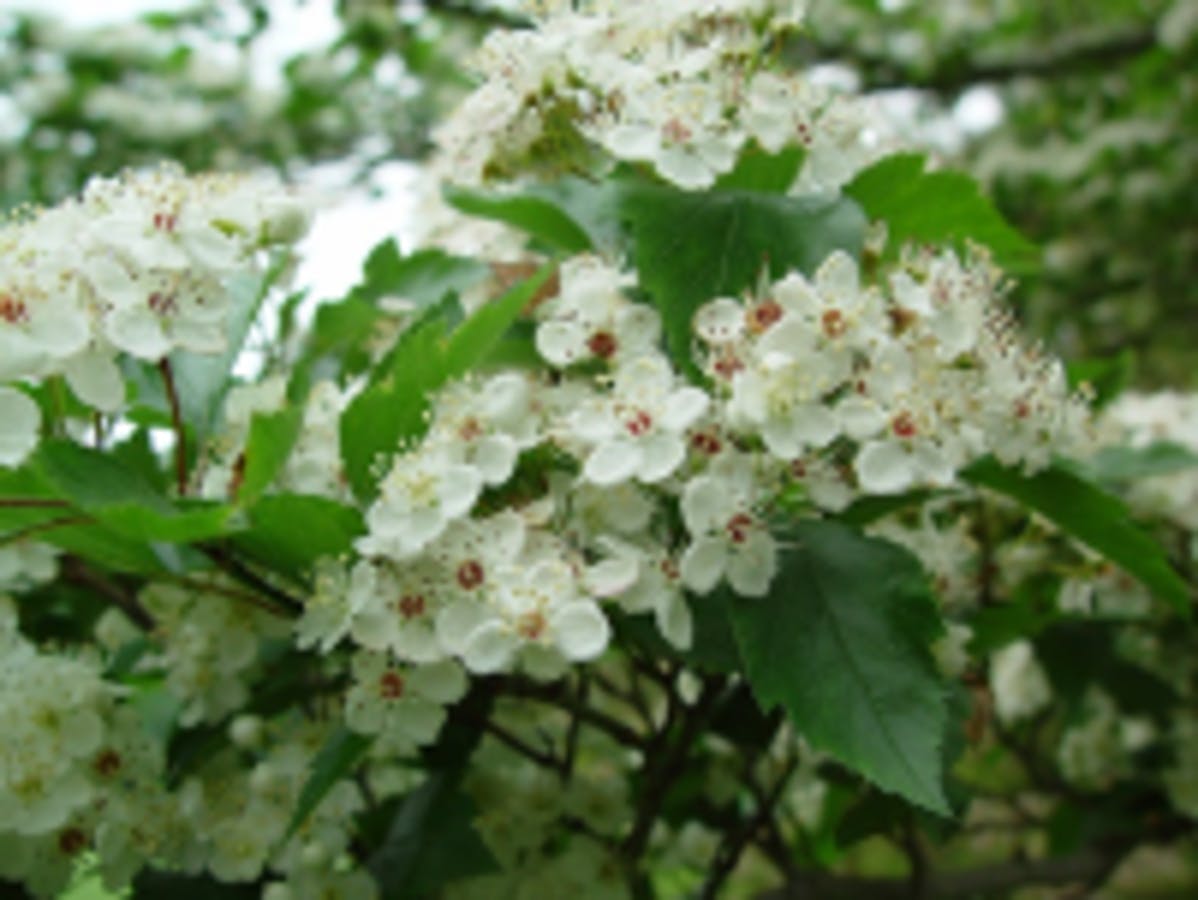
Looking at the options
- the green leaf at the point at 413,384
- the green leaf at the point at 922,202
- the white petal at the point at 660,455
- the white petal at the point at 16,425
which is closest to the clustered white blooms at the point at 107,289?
the white petal at the point at 16,425

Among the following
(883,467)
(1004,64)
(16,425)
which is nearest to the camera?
(16,425)

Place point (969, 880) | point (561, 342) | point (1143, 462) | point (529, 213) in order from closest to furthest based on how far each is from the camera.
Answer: point (561, 342) → point (529, 213) → point (1143, 462) → point (969, 880)

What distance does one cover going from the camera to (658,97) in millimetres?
1105

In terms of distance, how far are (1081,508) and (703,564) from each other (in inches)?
16.8

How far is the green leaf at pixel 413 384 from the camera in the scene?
968mm

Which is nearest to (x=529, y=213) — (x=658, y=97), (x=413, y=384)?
(x=658, y=97)

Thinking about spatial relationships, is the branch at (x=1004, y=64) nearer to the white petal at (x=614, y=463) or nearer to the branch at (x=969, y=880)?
the branch at (x=969, y=880)

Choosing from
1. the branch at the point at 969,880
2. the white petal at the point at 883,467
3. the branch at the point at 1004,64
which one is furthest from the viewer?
the branch at the point at 1004,64

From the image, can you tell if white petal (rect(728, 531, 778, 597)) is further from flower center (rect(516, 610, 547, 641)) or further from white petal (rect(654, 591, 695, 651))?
flower center (rect(516, 610, 547, 641))

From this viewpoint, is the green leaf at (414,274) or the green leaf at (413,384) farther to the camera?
the green leaf at (414,274)

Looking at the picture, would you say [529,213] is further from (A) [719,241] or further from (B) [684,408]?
(B) [684,408]

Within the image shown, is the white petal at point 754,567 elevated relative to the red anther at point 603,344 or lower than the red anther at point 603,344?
lower

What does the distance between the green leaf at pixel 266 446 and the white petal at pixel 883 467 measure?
44 cm

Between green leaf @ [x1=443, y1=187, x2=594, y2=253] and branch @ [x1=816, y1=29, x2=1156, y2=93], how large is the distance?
2876mm
